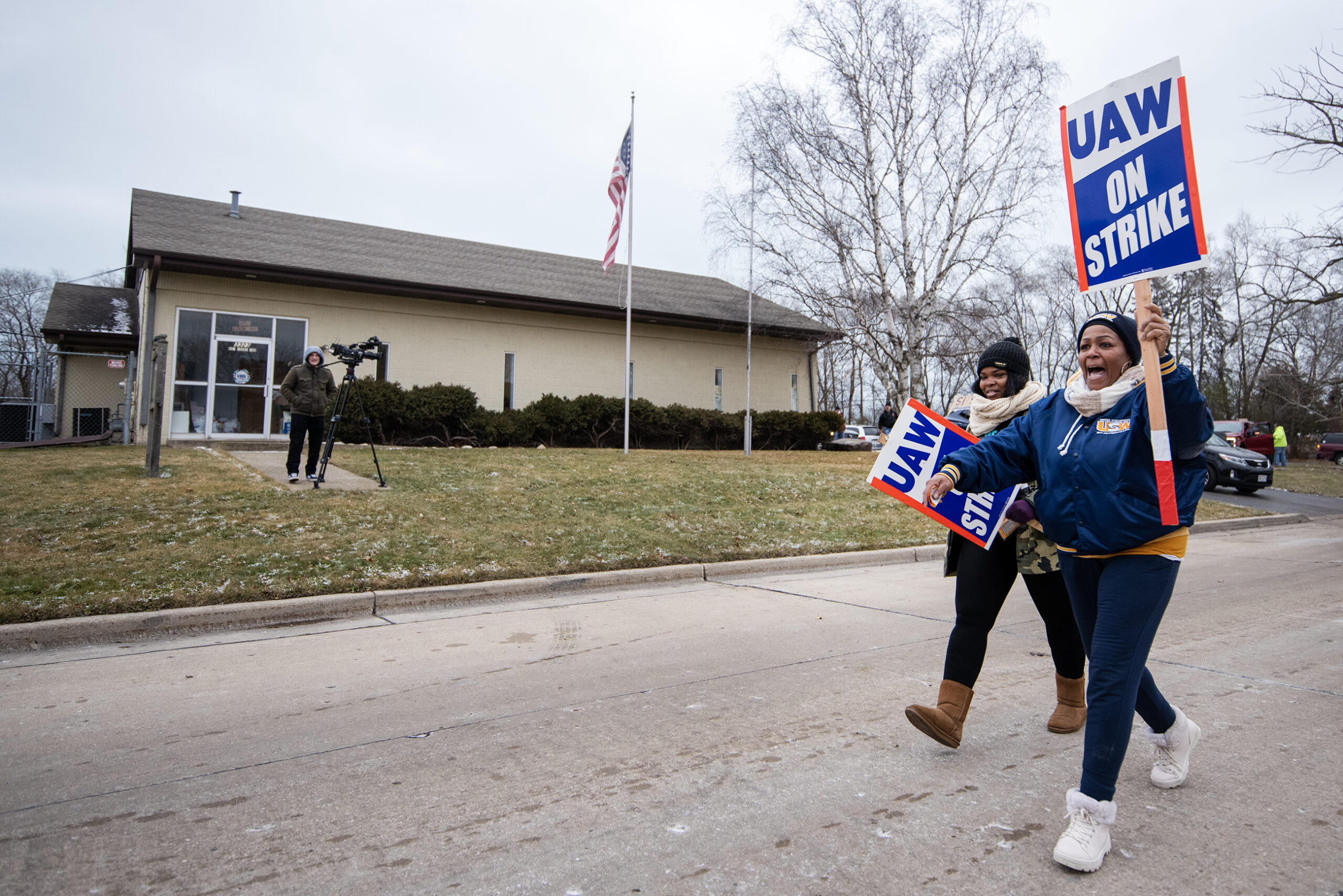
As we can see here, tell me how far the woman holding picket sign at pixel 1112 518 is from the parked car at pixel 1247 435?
29.6 meters

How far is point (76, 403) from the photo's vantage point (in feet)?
80.3

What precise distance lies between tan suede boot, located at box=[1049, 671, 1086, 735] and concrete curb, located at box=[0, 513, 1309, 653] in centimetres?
480

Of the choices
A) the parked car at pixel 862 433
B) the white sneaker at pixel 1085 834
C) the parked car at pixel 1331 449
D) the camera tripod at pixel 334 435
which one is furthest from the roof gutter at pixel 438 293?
the parked car at pixel 1331 449

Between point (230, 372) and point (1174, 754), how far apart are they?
20183 millimetres

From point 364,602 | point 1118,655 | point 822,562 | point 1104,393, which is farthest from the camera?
point 822,562

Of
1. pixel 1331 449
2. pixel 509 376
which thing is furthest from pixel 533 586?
pixel 1331 449

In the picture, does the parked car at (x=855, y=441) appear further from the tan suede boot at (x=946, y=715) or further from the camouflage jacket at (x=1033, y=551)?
the tan suede boot at (x=946, y=715)

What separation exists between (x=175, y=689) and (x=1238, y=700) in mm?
6044

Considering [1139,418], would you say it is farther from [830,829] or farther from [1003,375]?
[830,829]

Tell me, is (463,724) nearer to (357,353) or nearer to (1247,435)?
(357,353)

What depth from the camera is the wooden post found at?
265 centimetres

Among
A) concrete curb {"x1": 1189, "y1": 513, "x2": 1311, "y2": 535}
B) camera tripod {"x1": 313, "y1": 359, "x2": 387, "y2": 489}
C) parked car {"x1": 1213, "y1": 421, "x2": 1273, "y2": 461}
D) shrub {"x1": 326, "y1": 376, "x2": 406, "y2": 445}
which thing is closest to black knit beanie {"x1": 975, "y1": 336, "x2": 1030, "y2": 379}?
camera tripod {"x1": 313, "y1": 359, "x2": 387, "y2": 489}

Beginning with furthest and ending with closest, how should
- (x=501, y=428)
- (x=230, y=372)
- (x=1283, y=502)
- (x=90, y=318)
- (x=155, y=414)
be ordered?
(x=90, y=318)
(x=501, y=428)
(x=1283, y=502)
(x=230, y=372)
(x=155, y=414)

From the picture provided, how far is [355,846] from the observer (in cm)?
284
